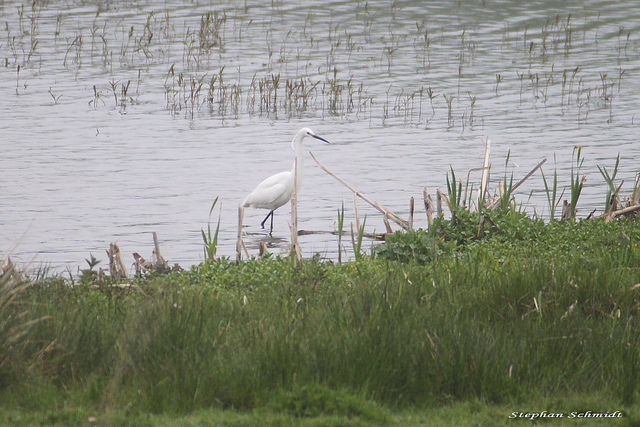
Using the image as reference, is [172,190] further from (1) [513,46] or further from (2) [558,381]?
(1) [513,46]

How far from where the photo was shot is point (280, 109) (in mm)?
18672

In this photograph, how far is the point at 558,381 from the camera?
4.76 metres

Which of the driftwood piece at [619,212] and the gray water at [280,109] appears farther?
the gray water at [280,109]

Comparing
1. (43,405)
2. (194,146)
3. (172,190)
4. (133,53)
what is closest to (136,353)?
(43,405)

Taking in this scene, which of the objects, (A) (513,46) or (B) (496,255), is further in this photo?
(A) (513,46)

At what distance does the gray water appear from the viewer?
1146cm

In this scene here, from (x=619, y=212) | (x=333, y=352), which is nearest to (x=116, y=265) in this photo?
(x=333, y=352)

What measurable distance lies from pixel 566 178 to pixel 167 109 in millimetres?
9271

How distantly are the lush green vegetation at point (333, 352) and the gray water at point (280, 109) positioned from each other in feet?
11.4

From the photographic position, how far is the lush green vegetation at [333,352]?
4531 mm
